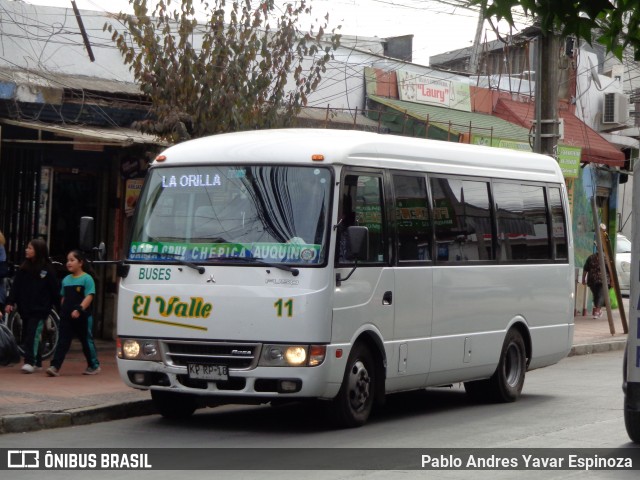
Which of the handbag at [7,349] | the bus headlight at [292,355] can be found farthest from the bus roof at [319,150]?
the handbag at [7,349]

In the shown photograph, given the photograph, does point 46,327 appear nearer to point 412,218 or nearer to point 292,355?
point 412,218

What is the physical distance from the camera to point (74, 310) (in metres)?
14.0

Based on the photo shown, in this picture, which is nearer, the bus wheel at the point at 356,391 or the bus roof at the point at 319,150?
the bus wheel at the point at 356,391

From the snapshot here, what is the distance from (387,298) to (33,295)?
5000mm

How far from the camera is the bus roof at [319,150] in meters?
11.2

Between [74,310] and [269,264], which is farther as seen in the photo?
[74,310]

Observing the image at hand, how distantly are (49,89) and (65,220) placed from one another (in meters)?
2.58

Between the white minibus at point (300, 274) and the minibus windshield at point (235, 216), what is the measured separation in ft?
0.04

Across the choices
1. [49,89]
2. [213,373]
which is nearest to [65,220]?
[49,89]

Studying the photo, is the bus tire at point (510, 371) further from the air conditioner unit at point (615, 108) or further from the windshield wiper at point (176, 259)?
the air conditioner unit at point (615, 108)

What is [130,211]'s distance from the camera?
734 inches

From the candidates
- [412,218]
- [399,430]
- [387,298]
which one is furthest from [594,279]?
[399,430]

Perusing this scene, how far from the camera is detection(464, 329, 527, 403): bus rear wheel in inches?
541

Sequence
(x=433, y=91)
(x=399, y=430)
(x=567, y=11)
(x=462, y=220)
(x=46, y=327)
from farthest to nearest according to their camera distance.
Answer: (x=433, y=91) < (x=46, y=327) < (x=462, y=220) < (x=399, y=430) < (x=567, y=11)
